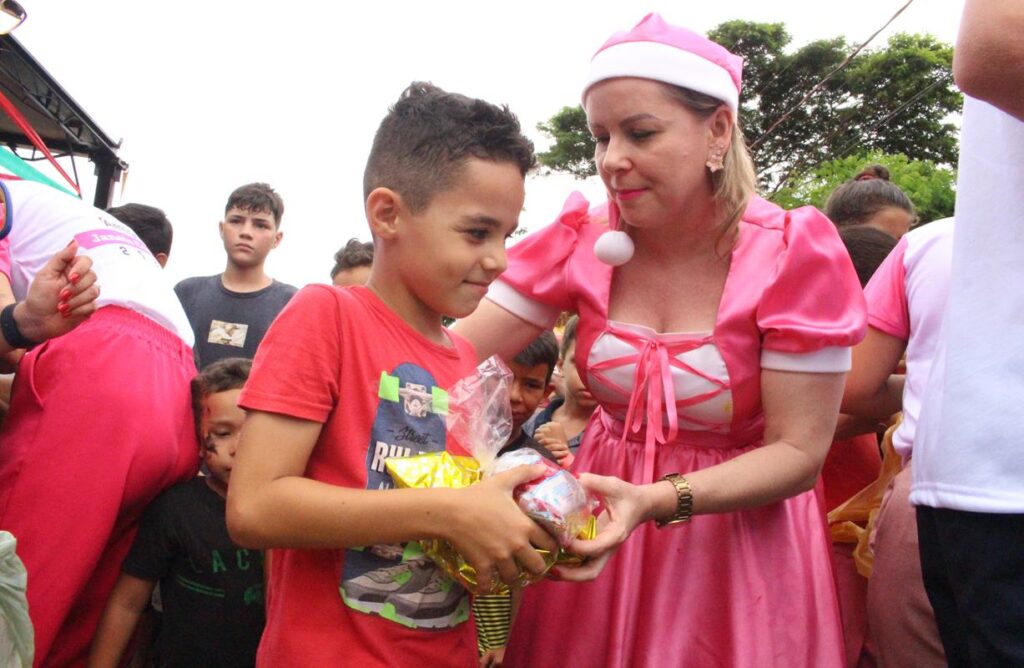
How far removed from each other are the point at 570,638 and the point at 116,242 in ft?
5.70

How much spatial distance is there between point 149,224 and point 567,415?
2.29m

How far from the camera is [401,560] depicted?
1.59m

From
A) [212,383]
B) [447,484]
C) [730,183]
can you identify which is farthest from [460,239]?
[212,383]

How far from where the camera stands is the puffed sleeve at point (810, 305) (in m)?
1.82

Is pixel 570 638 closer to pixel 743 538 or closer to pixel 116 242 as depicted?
pixel 743 538

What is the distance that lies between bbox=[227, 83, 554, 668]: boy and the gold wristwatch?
15.7 inches

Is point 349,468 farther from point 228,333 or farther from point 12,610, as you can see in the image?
A: point 228,333

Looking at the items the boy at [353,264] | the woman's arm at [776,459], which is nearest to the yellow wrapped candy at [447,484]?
the woman's arm at [776,459]

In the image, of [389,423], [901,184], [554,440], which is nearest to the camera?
[389,423]

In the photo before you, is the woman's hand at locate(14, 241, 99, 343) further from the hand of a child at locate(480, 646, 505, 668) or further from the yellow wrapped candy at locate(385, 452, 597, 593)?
the hand of a child at locate(480, 646, 505, 668)

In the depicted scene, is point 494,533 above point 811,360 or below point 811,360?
below

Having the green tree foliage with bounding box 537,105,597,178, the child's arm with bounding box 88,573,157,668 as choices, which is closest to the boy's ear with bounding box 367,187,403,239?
the child's arm with bounding box 88,573,157,668

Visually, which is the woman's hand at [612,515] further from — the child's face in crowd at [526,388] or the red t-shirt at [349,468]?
the child's face in crowd at [526,388]

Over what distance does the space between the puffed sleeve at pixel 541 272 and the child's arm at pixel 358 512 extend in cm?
71
